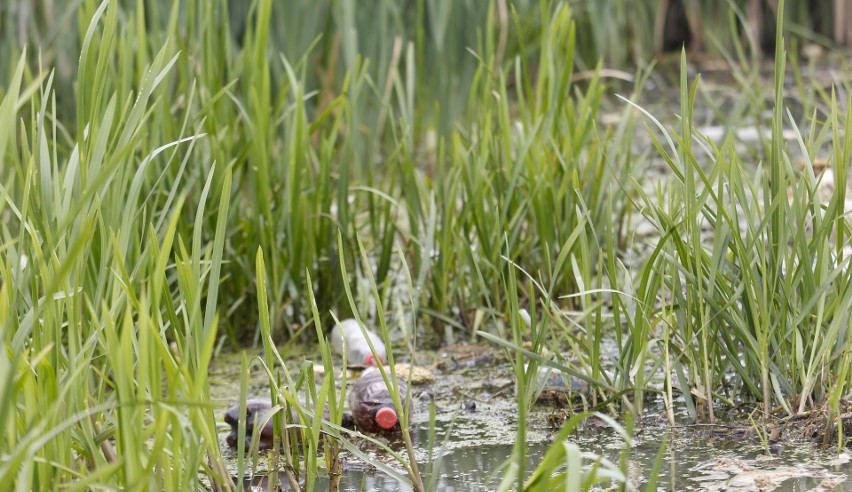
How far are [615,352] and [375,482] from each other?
28.6 inches

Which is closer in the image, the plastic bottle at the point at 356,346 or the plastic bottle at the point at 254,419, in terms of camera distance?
the plastic bottle at the point at 254,419

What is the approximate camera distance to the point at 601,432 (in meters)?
1.57

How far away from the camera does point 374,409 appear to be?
1.69 metres

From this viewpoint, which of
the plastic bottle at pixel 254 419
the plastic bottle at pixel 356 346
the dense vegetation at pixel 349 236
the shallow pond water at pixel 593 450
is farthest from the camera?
the plastic bottle at pixel 356 346

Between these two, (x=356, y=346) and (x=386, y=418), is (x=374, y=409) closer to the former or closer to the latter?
(x=386, y=418)

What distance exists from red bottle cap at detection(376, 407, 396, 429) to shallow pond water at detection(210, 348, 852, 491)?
43mm

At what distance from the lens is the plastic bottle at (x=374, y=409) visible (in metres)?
1.68

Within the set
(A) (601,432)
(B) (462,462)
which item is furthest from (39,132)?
(A) (601,432)

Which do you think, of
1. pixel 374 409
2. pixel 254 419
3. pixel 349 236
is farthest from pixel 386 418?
pixel 349 236

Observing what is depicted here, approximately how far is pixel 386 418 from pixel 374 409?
22 mm

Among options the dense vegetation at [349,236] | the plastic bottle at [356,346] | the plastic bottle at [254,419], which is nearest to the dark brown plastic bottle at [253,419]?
the plastic bottle at [254,419]

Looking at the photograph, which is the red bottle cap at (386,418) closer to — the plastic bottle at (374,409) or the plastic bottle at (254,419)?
the plastic bottle at (374,409)

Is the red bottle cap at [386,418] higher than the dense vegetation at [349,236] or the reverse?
the reverse

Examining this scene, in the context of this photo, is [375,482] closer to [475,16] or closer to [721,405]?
[721,405]
